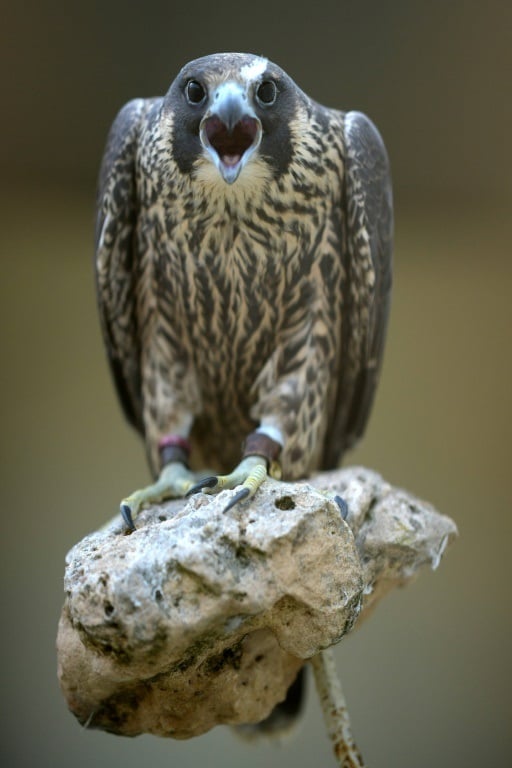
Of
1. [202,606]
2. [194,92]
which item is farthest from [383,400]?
[202,606]

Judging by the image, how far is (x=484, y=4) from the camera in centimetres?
261

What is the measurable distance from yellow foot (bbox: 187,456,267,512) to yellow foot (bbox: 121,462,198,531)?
156mm

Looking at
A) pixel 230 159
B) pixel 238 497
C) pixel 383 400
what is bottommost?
pixel 383 400

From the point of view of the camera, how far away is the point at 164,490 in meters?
2.03

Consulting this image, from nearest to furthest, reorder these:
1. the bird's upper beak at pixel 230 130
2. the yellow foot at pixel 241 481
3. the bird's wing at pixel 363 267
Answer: the yellow foot at pixel 241 481 → the bird's upper beak at pixel 230 130 → the bird's wing at pixel 363 267

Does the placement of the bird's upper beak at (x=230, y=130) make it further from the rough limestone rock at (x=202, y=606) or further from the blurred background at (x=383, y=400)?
the blurred background at (x=383, y=400)

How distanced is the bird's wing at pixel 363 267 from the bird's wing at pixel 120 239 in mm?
578

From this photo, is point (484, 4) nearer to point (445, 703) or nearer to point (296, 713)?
point (296, 713)

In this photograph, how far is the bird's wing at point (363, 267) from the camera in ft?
6.88

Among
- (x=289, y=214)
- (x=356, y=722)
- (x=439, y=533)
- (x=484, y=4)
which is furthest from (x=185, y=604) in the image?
(x=356, y=722)

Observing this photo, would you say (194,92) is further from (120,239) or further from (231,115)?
(120,239)

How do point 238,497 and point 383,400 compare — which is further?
point 383,400

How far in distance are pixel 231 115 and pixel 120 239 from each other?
2.22 feet

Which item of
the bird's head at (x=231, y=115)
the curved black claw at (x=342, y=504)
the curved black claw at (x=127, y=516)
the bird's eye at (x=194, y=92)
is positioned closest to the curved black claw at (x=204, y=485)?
the curved black claw at (x=127, y=516)
